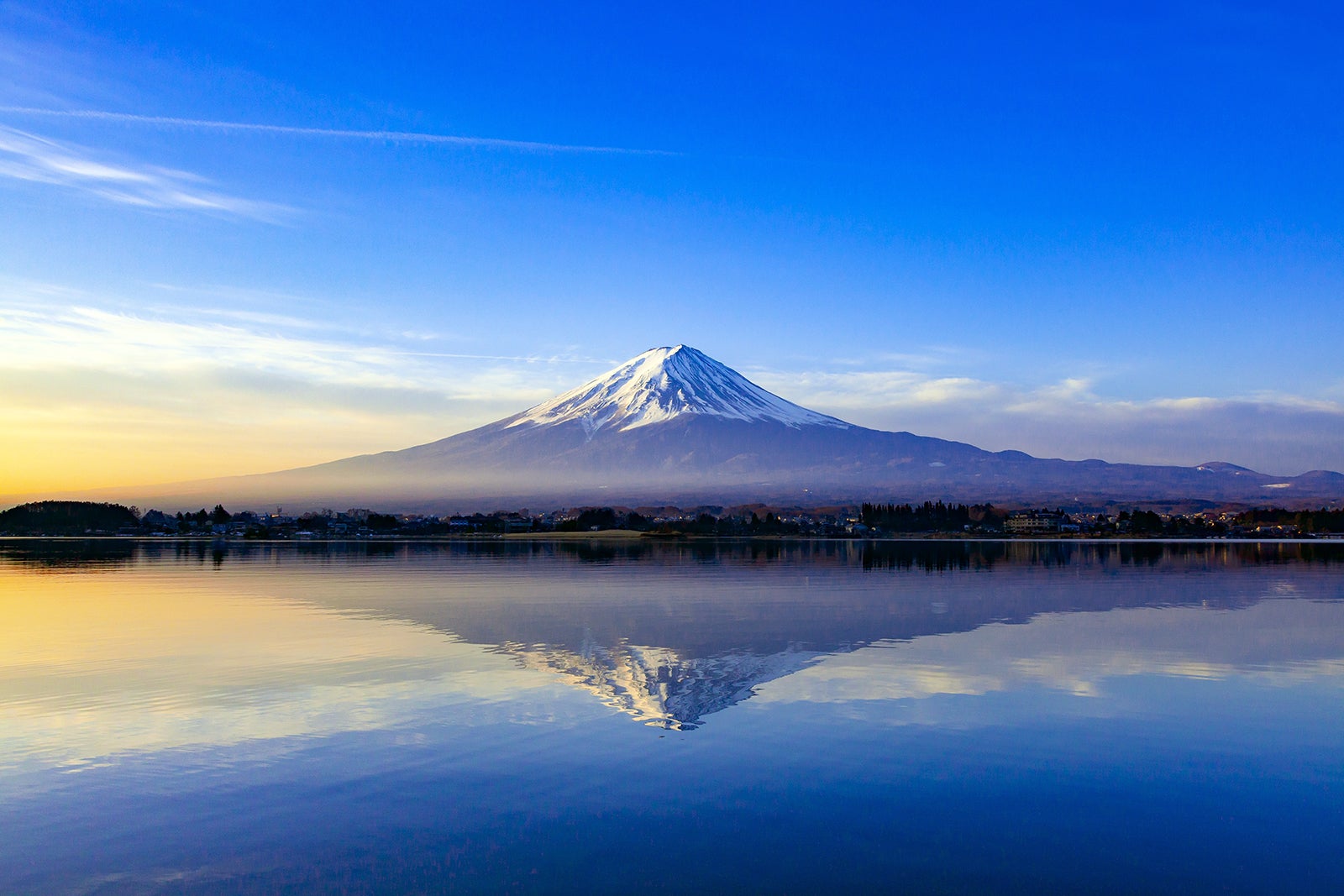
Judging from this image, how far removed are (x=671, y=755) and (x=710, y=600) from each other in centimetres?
2178

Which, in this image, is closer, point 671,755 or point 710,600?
point 671,755

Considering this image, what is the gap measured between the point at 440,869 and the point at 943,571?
1871 inches

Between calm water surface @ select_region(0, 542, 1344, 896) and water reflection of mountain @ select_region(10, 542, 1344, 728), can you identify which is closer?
calm water surface @ select_region(0, 542, 1344, 896)

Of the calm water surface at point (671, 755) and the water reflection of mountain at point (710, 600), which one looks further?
the water reflection of mountain at point (710, 600)

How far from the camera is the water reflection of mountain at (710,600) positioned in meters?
19.0

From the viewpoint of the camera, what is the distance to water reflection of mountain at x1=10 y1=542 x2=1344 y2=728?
19.0m

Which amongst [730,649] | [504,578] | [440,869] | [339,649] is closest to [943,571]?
[504,578]

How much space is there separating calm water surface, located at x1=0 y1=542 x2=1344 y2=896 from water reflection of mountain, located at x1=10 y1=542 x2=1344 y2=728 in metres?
0.25

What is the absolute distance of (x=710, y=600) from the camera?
112ft

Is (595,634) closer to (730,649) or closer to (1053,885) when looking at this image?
(730,649)

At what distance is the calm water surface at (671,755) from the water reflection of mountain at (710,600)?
247mm

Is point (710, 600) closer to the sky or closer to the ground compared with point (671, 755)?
closer to the ground

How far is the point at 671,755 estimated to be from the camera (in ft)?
40.4

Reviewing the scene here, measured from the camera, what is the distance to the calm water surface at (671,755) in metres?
8.81
